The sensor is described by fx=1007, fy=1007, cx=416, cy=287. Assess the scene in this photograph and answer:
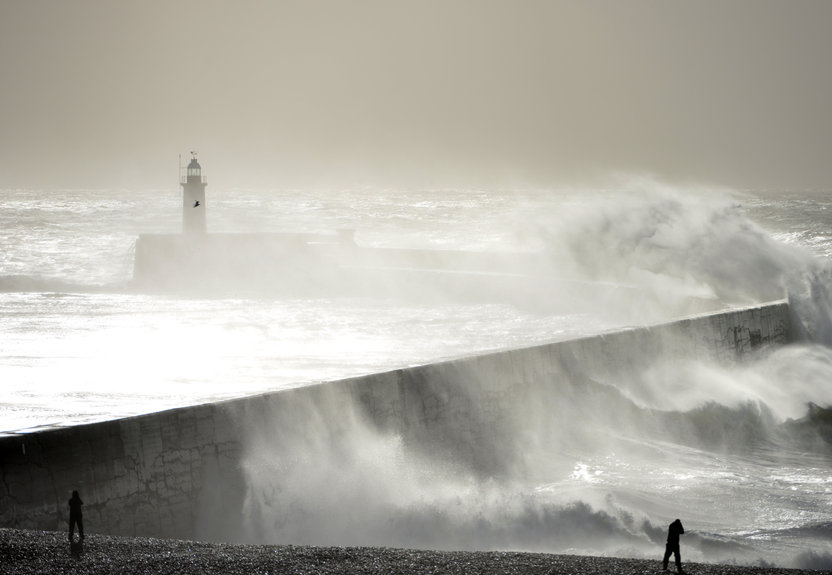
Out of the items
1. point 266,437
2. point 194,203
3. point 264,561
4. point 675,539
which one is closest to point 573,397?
point 266,437

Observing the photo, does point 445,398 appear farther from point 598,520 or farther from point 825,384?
point 825,384

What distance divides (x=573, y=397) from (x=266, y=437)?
4040mm

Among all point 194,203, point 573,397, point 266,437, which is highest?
point 194,203

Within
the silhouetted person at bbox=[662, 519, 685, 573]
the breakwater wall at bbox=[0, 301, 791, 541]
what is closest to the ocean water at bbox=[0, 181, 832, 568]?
the breakwater wall at bbox=[0, 301, 791, 541]

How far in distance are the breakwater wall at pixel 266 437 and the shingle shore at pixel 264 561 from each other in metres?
0.61

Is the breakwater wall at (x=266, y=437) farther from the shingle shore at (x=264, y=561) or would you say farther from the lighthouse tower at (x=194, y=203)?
the lighthouse tower at (x=194, y=203)

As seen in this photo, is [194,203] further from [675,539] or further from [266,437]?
[675,539]

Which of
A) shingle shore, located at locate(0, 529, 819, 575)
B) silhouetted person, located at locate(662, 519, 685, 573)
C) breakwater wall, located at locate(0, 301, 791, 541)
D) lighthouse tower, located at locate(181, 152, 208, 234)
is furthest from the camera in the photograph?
lighthouse tower, located at locate(181, 152, 208, 234)

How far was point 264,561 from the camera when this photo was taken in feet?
18.2

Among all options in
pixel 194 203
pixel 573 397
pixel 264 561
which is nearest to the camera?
pixel 264 561

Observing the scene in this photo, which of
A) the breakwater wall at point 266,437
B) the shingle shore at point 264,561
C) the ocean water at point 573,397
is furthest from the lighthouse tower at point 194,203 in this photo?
the shingle shore at point 264,561

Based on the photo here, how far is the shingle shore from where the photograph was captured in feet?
17.3

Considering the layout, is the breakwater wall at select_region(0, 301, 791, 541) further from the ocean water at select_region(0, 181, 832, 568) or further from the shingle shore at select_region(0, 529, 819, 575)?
the shingle shore at select_region(0, 529, 819, 575)

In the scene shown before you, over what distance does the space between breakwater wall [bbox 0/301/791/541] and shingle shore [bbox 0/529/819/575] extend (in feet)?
2.01
